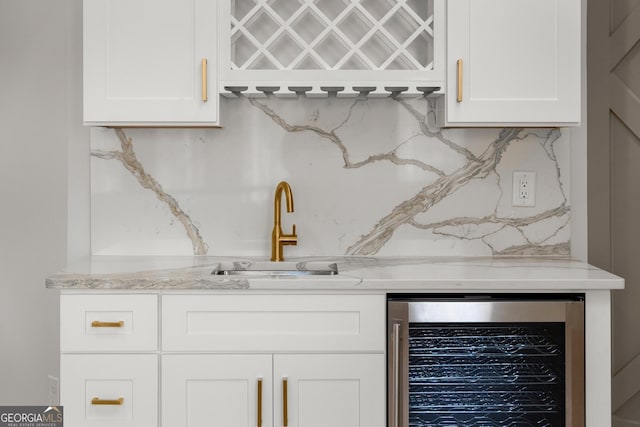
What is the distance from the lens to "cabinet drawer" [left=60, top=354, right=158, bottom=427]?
6.73 feet

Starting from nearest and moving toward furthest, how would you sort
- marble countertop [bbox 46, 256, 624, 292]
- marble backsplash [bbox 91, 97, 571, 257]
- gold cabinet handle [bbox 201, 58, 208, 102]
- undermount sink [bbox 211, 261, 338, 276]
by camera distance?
marble countertop [bbox 46, 256, 624, 292], gold cabinet handle [bbox 201, 58, 208, 102], undermount sink [bbox 211, 261, 338, 276], marble backsplash [bbox 91, 97, 571, 257]

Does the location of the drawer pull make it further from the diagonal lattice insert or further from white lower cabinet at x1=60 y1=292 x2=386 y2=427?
white lower cabinet at x1=60 y1=292 x2=386 y2=427

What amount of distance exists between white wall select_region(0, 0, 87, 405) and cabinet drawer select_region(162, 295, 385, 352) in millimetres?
844

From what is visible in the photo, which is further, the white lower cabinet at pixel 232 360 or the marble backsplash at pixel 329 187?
the marble backsplash at pixel 329 187

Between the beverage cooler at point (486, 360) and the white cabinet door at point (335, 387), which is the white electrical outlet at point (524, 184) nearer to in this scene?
the beverage cooler at point (486, 360)

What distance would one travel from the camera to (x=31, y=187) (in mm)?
2658

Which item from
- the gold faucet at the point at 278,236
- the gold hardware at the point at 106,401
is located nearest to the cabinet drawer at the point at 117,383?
the gold hardware at the point at 106,401

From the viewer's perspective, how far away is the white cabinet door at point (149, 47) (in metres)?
2.28

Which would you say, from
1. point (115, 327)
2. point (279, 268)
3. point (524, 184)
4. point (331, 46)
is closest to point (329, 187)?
point (279, 268)

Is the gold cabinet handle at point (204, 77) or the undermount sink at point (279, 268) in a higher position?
the gold cabinet handle at point (204, 77)

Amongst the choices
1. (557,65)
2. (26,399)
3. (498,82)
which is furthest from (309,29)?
(26,399)

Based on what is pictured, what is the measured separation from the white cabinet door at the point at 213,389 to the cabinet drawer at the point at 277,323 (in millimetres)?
40

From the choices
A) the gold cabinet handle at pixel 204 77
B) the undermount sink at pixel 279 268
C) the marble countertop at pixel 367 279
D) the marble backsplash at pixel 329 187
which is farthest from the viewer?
the marble backsplash at pixel 329 187

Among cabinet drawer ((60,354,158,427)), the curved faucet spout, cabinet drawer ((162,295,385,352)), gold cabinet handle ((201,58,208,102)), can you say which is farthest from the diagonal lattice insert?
cabinet drawer ((60,354,158,427))
